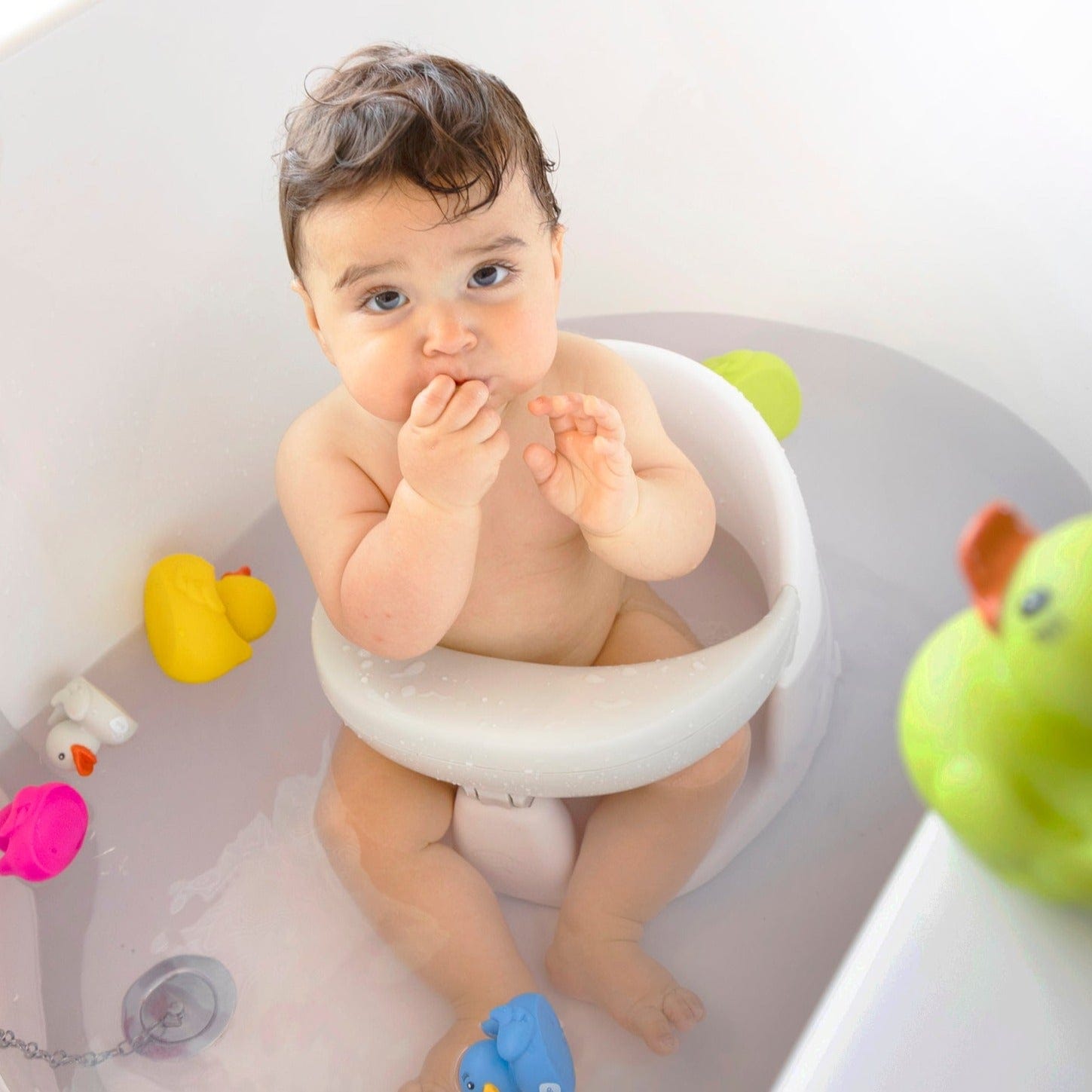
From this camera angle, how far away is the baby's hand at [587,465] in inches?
32.7

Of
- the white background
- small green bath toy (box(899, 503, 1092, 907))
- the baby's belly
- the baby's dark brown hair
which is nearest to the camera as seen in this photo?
small green bath toy (box(899, 503, 1092, 907))

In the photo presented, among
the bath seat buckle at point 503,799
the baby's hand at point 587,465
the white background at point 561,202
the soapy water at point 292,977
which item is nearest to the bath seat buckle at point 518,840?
the bath seat buckle at point 503,799

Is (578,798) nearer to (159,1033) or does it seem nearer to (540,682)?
(540,682)

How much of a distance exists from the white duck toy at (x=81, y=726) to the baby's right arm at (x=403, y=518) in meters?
0.30

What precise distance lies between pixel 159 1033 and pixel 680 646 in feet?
1.70

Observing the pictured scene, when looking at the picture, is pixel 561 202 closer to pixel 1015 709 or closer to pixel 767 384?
pixel 767 384

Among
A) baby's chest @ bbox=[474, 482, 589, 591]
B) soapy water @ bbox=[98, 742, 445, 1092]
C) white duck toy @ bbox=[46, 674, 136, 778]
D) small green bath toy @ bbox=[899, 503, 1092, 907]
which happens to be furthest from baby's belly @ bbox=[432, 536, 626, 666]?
small green bath toy @ bbox=[899, 503, 1092, 907]

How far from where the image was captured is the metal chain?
0.90 m

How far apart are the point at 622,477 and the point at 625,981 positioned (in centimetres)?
37

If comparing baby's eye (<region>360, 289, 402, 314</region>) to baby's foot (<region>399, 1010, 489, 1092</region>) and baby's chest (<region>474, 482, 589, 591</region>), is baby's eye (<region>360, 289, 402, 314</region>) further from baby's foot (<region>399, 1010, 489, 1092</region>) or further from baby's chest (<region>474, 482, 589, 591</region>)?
baby's foot (<region>399, 1010, 489, 1092</region>)

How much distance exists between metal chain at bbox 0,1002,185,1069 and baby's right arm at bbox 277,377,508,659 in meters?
0.34

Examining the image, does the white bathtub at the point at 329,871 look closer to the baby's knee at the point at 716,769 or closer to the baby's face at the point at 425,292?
the baby's knee at the point at 716,769

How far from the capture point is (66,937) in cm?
99

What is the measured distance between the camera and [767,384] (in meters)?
1.32
